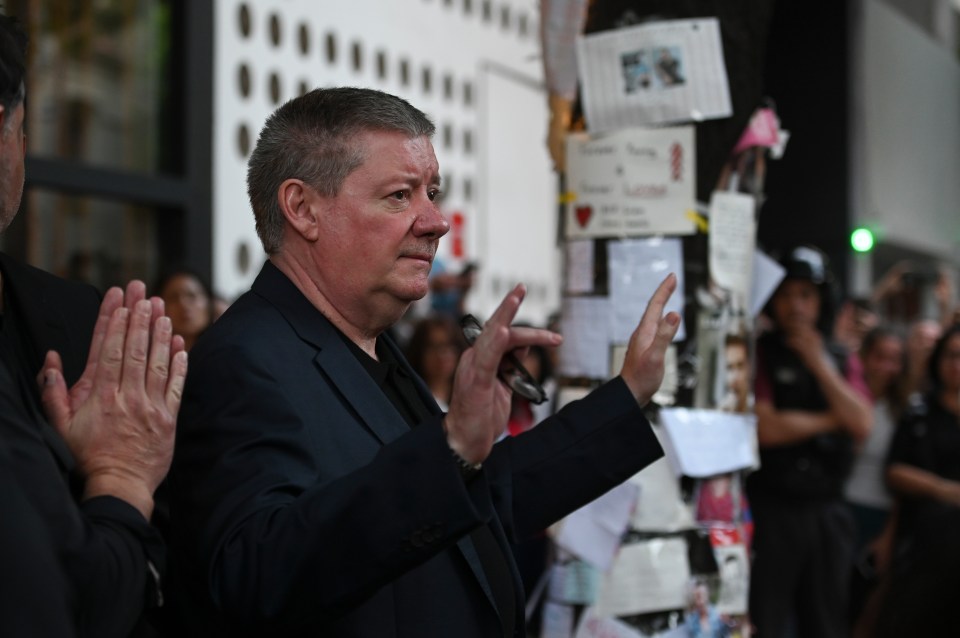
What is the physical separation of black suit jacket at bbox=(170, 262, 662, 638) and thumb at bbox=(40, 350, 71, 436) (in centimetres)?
24

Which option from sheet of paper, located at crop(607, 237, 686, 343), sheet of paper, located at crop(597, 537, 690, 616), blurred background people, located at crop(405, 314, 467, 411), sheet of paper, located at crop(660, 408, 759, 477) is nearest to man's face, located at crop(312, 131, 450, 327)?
sheet of paper, located at crop(607, 237, 686, 343)

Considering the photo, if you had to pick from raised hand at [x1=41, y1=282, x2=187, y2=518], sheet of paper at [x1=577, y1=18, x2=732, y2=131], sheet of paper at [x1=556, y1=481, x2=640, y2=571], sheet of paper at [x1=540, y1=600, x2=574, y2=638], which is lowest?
sheet of paper at [x1=540, y1=600, x2=574, y2=638]

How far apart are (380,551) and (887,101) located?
1519cm

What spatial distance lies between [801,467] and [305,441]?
363 cm

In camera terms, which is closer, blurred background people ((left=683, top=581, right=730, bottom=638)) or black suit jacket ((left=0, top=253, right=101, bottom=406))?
black suit jacket ((left=0, top=253, right=101, bottom=406))

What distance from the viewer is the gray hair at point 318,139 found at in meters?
2.11

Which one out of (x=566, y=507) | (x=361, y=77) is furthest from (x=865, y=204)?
(x=566, y=507)

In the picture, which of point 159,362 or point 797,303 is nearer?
point 159,362

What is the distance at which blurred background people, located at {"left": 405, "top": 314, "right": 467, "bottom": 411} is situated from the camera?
6410 mm

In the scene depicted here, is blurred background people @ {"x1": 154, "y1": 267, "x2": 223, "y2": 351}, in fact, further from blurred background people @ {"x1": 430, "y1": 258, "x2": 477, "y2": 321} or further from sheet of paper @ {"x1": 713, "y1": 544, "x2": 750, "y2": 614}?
sheet of paper @ {"x1": 713, "y1": 544, "x2": 750, "y2": 614}

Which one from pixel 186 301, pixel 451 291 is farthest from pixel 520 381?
pixel 451 291

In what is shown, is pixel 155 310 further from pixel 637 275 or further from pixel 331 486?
pixel 637 275

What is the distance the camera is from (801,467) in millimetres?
5078

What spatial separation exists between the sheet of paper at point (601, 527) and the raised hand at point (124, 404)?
1.52 meters
